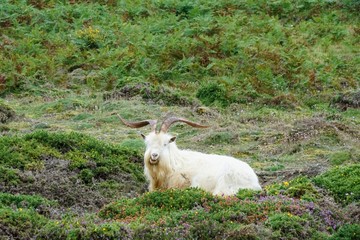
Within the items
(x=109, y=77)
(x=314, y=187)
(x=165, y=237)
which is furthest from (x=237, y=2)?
(x=165, y=237)

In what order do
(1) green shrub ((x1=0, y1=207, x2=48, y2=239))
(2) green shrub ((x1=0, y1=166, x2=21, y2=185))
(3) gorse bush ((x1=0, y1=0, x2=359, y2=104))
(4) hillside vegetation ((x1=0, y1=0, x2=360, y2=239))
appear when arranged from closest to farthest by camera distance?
(1) green shrub ((x1=0, y1=207, x2=48, y2=239))
(4) hillside vegetation ((x1=0, y1=0, x2=360, y2=239))
(2) green shrub ((x1=0, y1=166, x2=21, y2=185))
(3) gorse bush ((x1=0, y1=0, x2=359, y2=104))

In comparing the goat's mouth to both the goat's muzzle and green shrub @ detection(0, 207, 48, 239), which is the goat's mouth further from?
green shrub @ detection(0, 207, 48, 239)

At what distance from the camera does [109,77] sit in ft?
88.3

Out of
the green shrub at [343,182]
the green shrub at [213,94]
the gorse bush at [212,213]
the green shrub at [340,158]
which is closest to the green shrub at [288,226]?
the gorse bush at [212,213]

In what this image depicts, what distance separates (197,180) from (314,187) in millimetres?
2257

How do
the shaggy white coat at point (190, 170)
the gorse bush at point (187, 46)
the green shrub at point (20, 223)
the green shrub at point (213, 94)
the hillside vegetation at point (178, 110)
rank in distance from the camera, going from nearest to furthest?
the green shrub at point (20, 223)
the hillside vegetation at point (178, 110)
the shaggy white coat at point (190, 170)
the green shrub at point (213, 94)
the gorse bush at point (187, 46)

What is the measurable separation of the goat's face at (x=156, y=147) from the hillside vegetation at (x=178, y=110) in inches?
29.2

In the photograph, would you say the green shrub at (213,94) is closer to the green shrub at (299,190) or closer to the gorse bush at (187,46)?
the gorse bush at (187,46)

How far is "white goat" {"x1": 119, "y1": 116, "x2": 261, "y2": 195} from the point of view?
13.9 metres

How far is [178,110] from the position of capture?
2295cm

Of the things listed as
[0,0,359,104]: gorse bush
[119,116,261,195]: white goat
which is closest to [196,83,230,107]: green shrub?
[0,0,359,104]: gorse bush

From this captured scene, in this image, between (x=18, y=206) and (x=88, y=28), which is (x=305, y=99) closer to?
(x=88, y=28)

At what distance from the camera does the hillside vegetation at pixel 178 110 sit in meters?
11.6

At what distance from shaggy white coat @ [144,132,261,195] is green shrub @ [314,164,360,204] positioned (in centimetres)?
122
